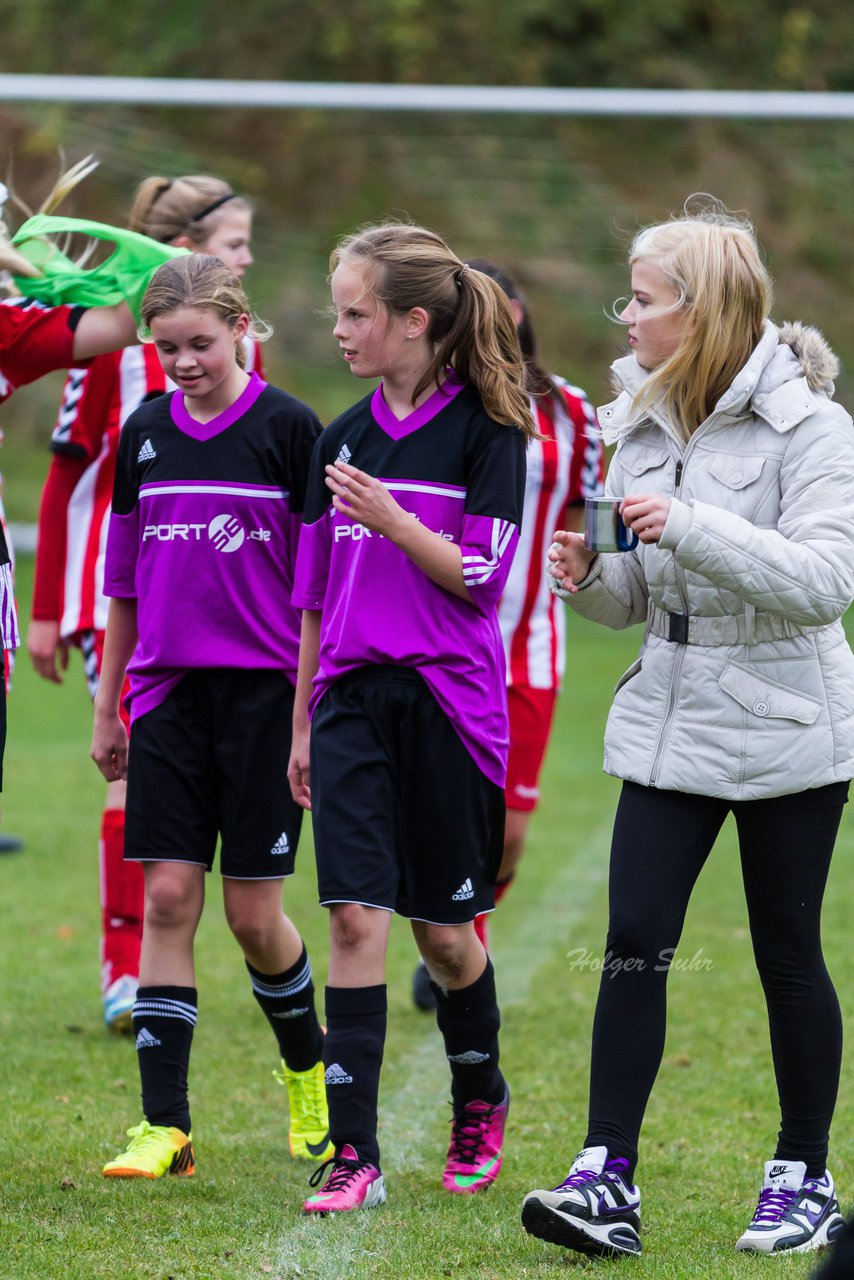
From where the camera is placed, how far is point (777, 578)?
3.22 metres

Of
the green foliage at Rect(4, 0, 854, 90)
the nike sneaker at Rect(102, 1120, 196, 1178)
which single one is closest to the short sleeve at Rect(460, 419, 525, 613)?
the nike sneaker at Rect(102, 1120, 196, 1178)

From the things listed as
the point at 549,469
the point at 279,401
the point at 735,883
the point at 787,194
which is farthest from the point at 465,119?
the point at 279,401

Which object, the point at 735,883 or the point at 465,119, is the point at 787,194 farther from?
the point at 735,883

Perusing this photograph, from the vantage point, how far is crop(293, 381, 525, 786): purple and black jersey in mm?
3600

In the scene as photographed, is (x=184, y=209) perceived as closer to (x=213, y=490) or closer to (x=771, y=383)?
(x=213, y=490)

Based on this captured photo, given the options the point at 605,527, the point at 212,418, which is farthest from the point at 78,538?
the point at 605,527

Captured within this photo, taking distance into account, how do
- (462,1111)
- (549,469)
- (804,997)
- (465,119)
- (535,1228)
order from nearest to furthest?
(535,1228), (804,997), (462,1111), (549,469), (465,119)

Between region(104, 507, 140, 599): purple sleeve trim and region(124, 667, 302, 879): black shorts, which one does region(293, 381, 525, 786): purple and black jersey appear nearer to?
region(124, 667, 302, 879): black shorts

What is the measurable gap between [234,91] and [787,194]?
425 inches

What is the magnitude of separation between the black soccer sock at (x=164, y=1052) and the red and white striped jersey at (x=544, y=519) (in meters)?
1.83

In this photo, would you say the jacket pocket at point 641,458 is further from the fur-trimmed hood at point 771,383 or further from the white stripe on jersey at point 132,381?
the white stripe on jersey at point 132,381

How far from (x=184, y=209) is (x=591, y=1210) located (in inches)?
120

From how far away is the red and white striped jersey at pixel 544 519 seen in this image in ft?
17.5

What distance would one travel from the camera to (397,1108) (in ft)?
15.1
